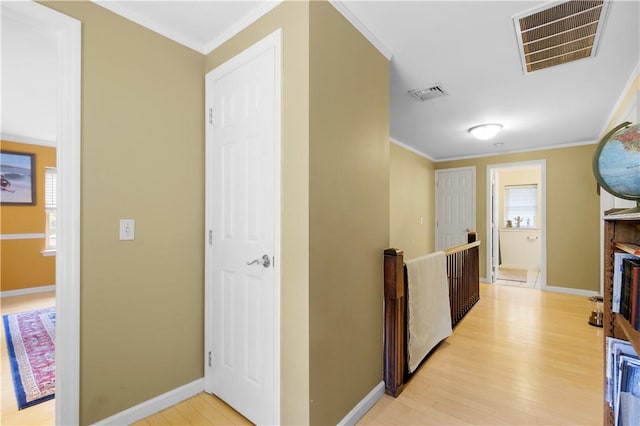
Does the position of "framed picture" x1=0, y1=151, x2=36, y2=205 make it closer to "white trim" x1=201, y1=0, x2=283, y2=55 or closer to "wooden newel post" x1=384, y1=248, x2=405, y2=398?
"white trim" x1=201, y1=0, x2=283, y2=55

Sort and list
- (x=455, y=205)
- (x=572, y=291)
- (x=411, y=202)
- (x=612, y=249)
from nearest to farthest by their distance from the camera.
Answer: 1. (x=612, y=249)
2. (x=572, y=291)
3. (x=411, y=202)
4. (x=455, y=205)

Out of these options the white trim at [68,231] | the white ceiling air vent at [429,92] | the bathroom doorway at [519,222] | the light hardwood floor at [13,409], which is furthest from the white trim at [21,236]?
the bathroom doorway at [519,222]

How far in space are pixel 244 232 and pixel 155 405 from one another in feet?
3.89

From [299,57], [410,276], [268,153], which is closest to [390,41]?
[299,57]

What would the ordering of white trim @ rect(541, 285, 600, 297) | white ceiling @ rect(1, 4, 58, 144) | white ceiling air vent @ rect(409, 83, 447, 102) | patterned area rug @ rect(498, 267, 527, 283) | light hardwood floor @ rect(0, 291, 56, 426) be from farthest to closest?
patterned area rug @ rect(498, 267, 527, 283) < white trim @ rect(541, 285, 600, 297) < white ceiling air vent @ rect(409, 83, 447, 102) < white ceiling @ rect(1, 4, 58, 144) < light hardwood floor @ rect(0, 291, 56, 426)

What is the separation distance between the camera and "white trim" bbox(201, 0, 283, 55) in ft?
5.38

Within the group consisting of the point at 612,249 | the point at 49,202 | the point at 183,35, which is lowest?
the point at 612,249

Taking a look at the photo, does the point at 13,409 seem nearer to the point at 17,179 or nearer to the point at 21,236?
the point at 21,236

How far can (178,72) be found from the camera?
1964 mm

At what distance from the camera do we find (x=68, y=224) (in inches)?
60.6

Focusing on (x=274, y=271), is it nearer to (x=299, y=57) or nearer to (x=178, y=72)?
(x=299, y=57)

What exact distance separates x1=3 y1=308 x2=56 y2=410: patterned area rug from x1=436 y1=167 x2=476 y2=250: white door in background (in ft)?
19.5

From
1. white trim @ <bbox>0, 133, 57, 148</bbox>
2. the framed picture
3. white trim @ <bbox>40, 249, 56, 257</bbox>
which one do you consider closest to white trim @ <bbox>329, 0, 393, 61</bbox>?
white trim @ <bbox>0, 133, 57, 148</bbox>

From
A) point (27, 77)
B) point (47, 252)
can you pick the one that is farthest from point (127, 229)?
point (47, 252)
